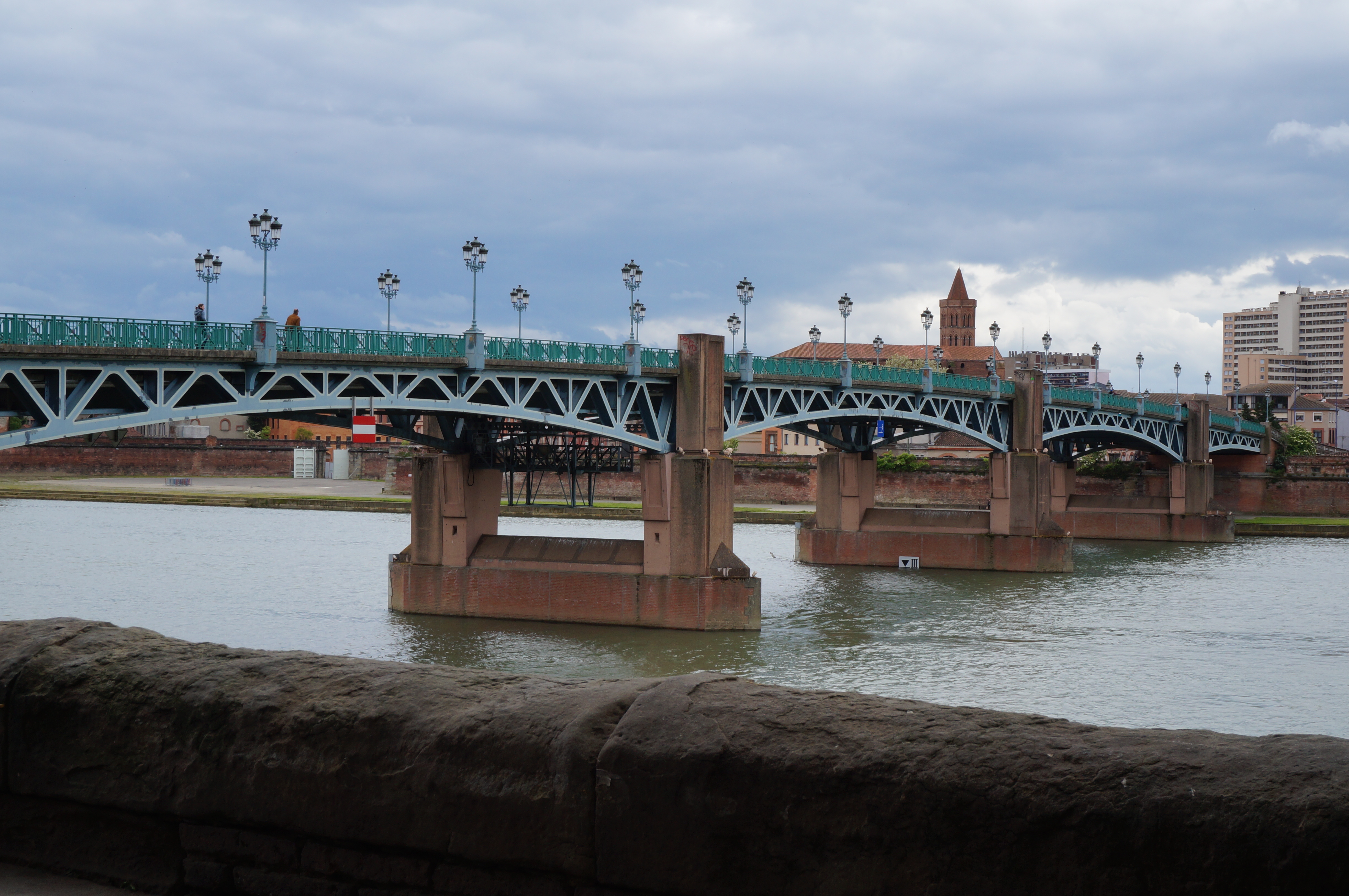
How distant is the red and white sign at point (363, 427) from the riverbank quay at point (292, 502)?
4058 centimetres

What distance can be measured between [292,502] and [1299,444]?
278 ft

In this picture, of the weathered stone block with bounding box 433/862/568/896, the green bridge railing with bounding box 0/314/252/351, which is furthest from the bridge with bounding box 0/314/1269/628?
the weathered stone block with bounding box 433/862/568/896

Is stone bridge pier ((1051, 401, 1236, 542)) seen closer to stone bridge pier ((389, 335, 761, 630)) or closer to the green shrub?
the green shrub

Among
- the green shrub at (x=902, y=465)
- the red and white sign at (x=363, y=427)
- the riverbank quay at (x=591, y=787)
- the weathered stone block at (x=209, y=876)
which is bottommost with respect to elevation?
the weathered stone block at (x=209, y=876)

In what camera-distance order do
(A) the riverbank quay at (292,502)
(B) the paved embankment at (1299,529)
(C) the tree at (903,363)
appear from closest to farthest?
1. (B) the paved embankment at (1299,529)
2. (A) the riverbank quay at (292,502)
3. (C) the tree at (903,363)

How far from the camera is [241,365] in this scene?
33.0 m

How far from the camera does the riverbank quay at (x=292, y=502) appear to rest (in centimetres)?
8869

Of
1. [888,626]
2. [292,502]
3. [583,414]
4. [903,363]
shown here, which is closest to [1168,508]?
[888,626]

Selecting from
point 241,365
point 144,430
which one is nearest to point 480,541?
point 241,365

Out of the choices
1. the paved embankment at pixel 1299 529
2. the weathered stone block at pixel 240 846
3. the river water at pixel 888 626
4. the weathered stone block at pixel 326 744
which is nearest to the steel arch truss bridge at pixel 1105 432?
the paved embankment at pixel 1299 529

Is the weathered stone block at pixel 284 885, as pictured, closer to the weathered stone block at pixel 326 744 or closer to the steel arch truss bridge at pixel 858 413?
the weathered stone block at pixel 326 744

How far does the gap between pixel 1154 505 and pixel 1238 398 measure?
7129 cm

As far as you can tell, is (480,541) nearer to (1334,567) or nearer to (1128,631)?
(1128,631)

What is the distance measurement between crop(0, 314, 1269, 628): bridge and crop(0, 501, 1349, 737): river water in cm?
200
